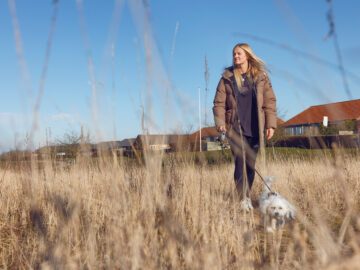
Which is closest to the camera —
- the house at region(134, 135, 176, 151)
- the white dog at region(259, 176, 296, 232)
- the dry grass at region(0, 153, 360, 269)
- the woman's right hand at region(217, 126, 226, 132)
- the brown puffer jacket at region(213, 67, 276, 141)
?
the dry grass at region(0, 153, 360, 269)

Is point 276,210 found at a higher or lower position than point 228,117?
lower

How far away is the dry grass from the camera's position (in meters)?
1.46

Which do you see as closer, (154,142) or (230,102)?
(154,142)

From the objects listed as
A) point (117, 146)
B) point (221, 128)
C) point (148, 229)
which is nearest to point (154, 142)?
point (117, 146)

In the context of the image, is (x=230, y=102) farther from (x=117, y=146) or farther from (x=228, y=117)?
(x=117, y=146)

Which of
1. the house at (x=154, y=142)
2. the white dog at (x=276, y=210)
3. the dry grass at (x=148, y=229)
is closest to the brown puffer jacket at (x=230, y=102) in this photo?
the dry grass at (x=148, y=229)

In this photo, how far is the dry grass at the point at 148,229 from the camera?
57.4 inches

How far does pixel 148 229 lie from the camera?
5.51 ft

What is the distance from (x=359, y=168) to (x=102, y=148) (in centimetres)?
319

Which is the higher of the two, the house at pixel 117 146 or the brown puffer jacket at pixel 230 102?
the brown puffer jacket at pixel 230 102

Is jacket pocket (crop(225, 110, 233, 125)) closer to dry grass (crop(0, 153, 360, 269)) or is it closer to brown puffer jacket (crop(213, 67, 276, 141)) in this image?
brown puffer jacket (crop(213, 67, 276, 141))

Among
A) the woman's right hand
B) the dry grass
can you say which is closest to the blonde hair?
the woman's right hand

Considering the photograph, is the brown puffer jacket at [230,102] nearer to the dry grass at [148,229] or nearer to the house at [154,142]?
the dry grass at [148,229]

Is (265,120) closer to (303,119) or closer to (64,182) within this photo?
(64,182)
